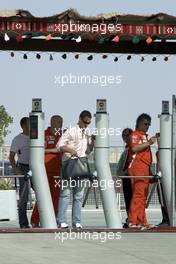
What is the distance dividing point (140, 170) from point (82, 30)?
241cm

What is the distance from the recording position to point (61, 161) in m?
16.6

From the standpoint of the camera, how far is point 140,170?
16750 millimetres

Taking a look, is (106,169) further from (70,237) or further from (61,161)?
(70,237)

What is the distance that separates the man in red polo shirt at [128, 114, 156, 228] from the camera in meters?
16.7

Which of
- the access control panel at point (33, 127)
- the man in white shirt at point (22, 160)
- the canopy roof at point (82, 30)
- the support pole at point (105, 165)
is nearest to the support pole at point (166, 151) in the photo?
the support pole at point (105, 165)

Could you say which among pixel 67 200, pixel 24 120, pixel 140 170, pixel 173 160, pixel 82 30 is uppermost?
pixel 82 30

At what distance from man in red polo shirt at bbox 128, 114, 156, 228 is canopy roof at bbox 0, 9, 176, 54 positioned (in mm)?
1254

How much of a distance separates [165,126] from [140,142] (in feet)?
1.72

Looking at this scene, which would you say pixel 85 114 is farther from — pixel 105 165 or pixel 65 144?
pixel 105 165

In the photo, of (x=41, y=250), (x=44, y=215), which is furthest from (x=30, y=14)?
(x=41, y=250)

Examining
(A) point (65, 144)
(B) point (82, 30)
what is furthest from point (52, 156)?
(B) point (82, 30)

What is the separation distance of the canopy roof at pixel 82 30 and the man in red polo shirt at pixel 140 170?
4.11ft

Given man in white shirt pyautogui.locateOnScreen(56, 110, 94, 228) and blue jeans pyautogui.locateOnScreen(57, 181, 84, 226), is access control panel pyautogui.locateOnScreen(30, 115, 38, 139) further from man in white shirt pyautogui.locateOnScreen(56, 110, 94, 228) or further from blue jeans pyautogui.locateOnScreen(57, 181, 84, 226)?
blue jeans pyautogui.locateOnScreen(57, 181, 84, 226)

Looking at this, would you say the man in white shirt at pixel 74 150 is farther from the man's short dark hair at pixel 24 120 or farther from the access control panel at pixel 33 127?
the man's short dark hair at pixel 24 120
